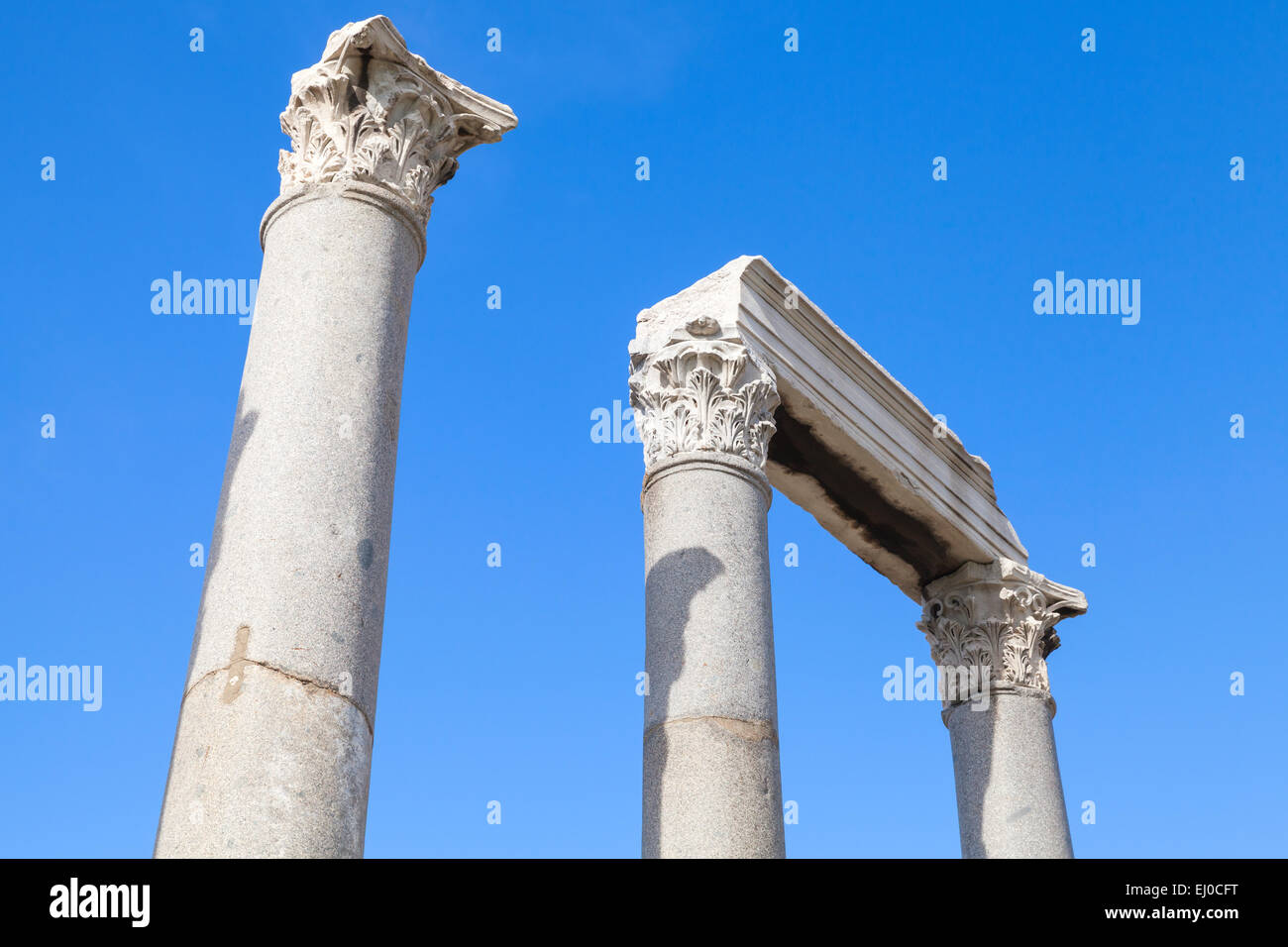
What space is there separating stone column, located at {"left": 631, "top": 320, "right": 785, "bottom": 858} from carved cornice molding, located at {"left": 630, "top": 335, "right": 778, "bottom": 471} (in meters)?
0.02

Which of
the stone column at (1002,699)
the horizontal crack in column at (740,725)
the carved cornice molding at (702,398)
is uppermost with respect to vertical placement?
the carved cornice molding at (702,398)

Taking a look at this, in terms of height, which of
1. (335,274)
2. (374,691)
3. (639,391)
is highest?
(639,391)

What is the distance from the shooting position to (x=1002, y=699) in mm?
27141

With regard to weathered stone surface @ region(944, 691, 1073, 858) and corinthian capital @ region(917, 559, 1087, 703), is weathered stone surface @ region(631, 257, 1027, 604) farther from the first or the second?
weathered stone surface @ region(944, 691, 1073, 858)

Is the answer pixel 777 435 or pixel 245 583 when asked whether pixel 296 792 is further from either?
pixel 777 435

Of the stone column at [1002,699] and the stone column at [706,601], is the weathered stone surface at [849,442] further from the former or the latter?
the stone column at [706,601]

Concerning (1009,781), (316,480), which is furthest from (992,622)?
(316,480)

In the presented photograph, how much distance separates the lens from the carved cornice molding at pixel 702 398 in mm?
21375

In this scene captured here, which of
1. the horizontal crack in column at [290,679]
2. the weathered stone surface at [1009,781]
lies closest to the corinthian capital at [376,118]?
the horizontal crack in column at [290,679]

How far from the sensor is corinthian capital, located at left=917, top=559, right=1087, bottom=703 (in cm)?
2766

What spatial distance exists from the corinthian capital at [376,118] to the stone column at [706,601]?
6.13 metres

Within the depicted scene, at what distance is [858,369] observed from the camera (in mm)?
25781
